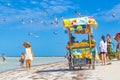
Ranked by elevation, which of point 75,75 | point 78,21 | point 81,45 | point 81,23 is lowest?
point 75,75

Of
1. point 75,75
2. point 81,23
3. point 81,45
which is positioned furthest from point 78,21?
point 75,75

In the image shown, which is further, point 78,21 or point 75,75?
point 78,21

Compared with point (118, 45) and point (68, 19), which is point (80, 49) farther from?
point (118, 45)

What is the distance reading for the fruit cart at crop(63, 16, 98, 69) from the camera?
2158 cm

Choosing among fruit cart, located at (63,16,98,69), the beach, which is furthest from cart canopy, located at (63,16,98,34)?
the beach

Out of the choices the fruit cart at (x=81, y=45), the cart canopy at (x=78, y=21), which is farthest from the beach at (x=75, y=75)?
the cart canopy at (x=78, y=21)

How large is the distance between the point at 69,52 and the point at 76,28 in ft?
4.37

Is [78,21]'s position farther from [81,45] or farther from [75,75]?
[75,75]

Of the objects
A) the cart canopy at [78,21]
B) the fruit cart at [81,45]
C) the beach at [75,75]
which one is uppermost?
the cart canopy at [78,21]

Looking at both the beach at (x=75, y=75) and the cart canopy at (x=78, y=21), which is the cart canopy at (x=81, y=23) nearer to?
the cart canopy at (x=78, y=21)

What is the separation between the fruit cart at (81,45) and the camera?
70.8 feet

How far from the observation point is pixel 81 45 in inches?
850

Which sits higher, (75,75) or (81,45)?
(81,45)

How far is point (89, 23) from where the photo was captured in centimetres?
2161
